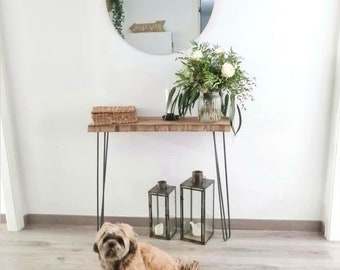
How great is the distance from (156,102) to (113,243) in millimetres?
1127

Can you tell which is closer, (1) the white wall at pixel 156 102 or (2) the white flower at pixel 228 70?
(2) the white flower at pixel 228 70

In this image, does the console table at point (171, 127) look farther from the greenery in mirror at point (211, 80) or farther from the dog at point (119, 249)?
the dog at point (119, 249)

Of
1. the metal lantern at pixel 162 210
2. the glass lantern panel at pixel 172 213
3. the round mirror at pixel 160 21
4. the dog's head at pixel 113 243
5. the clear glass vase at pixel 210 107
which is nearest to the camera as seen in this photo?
the dog's head at pixel 113 243

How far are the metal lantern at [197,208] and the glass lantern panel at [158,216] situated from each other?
0.44 ft

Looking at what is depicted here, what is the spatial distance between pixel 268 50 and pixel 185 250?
1.42 m

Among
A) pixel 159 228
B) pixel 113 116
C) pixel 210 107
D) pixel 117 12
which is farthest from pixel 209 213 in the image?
pixel 117 12

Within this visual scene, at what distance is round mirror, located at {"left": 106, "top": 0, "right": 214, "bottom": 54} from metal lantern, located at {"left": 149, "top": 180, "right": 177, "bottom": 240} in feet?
3.04

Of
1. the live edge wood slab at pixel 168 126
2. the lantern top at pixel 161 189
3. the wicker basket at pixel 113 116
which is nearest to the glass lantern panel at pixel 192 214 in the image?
the lantern top at pixel 161 189

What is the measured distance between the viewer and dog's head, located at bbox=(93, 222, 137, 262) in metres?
1.54

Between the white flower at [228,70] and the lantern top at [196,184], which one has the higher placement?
the white flower at [228,70]

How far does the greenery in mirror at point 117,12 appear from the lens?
7.47 ft

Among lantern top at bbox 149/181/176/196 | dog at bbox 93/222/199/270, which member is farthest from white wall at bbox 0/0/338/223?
dog at bbox 93/222/199/270

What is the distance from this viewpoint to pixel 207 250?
90.1 inches

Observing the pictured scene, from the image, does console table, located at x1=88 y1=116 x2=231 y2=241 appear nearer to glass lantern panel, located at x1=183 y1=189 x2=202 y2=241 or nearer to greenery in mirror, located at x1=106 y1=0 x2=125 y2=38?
glass lantern panel, located at x1=183 y1=189 x2=202 y2=241
